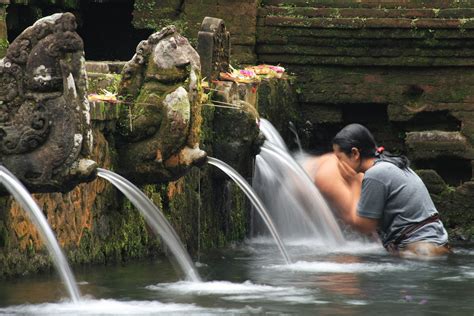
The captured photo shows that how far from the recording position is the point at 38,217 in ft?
28.4

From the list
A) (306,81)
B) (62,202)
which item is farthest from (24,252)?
(306,81)

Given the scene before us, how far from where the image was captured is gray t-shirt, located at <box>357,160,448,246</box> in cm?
1126

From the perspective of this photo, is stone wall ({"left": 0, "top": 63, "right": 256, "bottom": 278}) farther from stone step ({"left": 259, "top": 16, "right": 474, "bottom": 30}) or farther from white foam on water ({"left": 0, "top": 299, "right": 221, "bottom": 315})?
stone step ({"left": 259, "top": 16, "right": 474, "bottom": 30})

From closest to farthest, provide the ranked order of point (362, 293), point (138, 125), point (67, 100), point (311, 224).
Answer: point (67, 100) → point (362, 293) → point (138, 125) → point (311, 224)

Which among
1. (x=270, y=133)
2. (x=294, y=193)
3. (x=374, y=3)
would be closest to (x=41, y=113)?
(x=294, y=193)

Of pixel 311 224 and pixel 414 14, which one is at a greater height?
pixel 414 14

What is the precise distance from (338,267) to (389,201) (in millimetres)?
667

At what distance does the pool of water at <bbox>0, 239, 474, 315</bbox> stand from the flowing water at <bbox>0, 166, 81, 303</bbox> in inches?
4.2

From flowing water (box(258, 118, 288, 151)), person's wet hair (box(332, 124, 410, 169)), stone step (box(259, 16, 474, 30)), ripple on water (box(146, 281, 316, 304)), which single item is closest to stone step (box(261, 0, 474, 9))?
stone step (box(259, 16, 474, 30))

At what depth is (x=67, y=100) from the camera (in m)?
8.66

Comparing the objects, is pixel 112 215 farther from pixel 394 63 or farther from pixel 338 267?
pixel 394 63

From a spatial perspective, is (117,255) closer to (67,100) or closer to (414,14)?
(67,100)

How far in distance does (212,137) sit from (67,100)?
446 cm

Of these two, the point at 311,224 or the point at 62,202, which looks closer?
the point at 62,202
